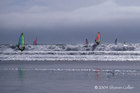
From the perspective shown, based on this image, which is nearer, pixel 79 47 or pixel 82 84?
pixel 82 84

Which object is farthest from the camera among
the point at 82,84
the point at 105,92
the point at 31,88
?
the point at 82,84

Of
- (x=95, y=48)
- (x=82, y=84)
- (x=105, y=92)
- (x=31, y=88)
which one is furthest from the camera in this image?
(x=95, y=48)

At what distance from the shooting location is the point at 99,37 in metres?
60.8

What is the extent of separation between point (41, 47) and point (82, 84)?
156ft

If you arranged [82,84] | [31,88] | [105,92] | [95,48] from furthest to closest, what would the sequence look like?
[95,48]
[82,84]
[31,88]
[105,92]

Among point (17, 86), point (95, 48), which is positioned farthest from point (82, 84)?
point (95, 48)

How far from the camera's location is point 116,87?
52.1ft

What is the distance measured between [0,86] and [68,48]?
45.4 metres

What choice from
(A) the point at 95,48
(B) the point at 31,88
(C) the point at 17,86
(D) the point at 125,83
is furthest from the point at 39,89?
(A) the point at 95,48

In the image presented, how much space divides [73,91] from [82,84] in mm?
2308

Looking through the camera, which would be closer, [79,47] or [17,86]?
[17,86]

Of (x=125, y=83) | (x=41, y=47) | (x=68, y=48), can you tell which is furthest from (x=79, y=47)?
(x=125, y=83)

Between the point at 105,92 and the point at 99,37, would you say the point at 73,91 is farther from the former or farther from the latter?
the point at 99,37

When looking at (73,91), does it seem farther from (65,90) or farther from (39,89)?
(39,89)
